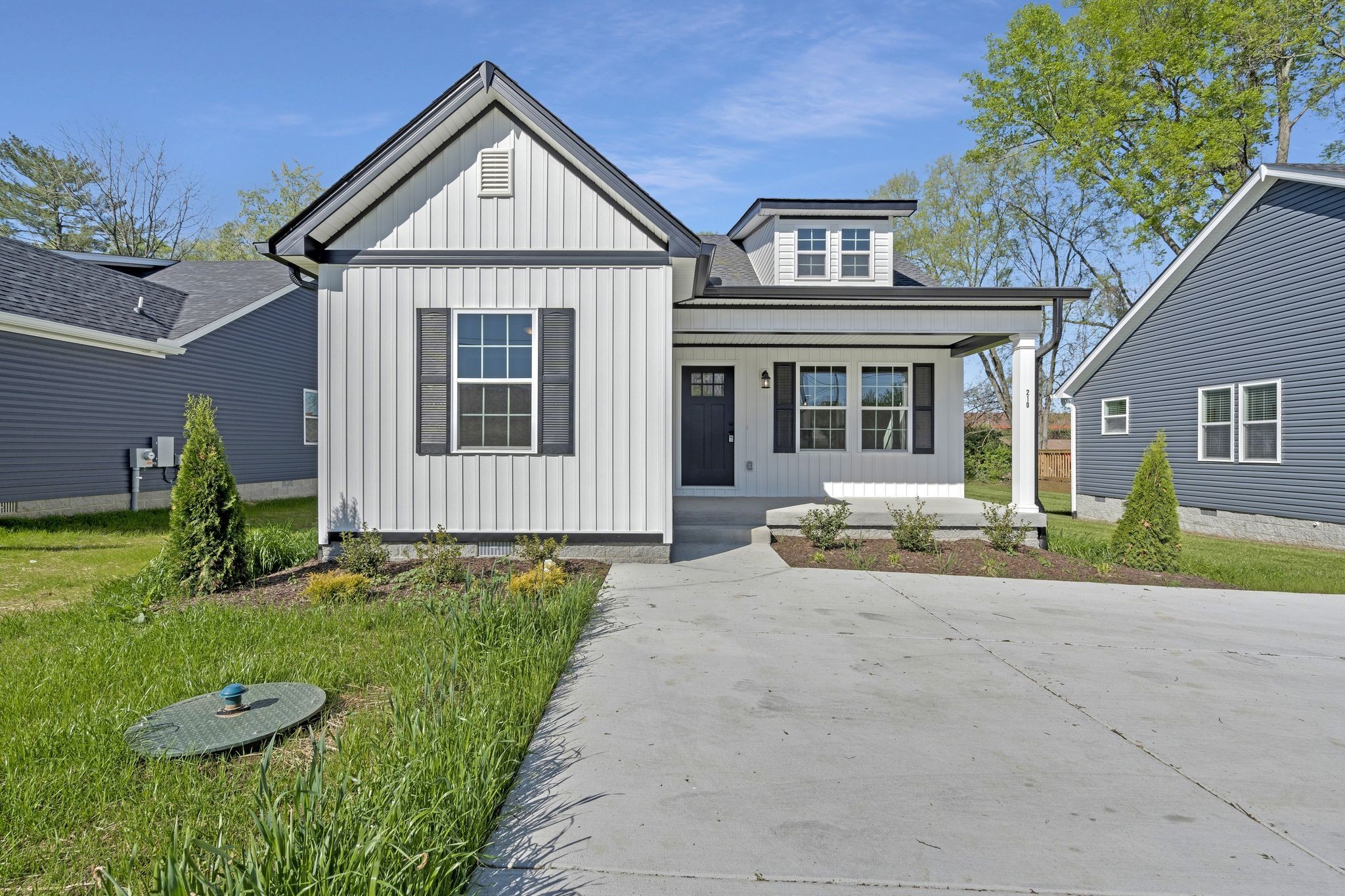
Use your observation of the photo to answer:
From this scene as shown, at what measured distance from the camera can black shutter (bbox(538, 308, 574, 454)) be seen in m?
7.27

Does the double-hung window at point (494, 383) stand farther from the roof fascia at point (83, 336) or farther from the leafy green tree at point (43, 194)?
the leafy green tree at point (43, 194)

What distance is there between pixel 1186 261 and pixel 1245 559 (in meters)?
6.46

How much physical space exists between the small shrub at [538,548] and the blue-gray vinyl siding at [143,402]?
7.47 metres

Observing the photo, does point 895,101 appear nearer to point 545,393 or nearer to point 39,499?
point 545,393

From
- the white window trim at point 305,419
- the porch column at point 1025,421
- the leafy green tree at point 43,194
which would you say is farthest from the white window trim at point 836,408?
the leafy green tree at point 43,194

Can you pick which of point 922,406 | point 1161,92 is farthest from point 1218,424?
point 1161,92

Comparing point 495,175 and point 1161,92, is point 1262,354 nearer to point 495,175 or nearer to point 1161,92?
point 495,175

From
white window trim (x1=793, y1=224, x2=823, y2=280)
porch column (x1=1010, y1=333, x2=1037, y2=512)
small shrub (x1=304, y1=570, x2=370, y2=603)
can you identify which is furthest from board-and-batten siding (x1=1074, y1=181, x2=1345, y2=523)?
small shrub (x1=304, y1=570, x2=370, y2=603)

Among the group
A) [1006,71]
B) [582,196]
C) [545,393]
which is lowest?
[545,393]

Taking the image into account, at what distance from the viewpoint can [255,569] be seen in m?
6.70

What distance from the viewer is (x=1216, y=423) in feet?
41.5

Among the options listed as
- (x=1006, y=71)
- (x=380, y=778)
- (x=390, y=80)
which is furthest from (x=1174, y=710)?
(x=1006, y=71)

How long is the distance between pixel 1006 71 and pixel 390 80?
67.2ft

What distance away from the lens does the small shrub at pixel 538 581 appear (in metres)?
5.43
